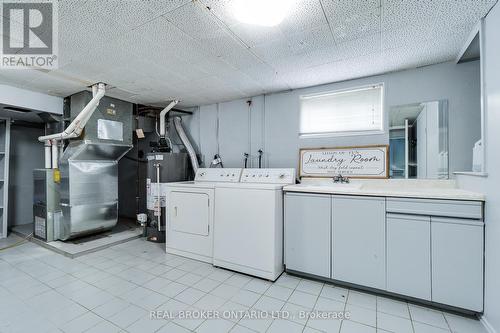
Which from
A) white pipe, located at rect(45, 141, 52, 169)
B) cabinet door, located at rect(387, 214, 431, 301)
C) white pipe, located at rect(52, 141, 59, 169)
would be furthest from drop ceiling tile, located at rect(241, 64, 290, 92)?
white pipe, located at rect(45, 141, 52, 169)

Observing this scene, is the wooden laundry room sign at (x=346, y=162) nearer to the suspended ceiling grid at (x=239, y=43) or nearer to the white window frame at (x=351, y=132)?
the white window frame at (x=351, y=132)

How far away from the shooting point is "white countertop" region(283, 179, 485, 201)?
71.7 inches

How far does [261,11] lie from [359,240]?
211cm

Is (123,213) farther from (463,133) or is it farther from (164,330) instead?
(463,133)

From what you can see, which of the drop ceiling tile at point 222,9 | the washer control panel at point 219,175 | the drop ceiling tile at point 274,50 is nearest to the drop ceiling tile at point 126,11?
the drop ceiling tile at point 222,9

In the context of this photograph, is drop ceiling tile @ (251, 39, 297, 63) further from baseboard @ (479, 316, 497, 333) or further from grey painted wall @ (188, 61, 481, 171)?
baseboard @ (479, 316, 497, 333)

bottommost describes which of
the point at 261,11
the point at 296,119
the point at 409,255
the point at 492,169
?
the point at 409,255

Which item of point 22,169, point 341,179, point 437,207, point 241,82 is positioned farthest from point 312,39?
point 22,169

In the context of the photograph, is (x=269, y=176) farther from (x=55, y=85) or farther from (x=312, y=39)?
(x=55, y=85)

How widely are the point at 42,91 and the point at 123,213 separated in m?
2.96

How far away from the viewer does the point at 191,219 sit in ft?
9.64

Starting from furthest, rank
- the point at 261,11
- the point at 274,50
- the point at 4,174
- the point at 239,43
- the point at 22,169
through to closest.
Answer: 1. the point at 22,169
2. the point at 4,174
3. the point at 274,50
4. the point at 239,43
5. the point at 261,11

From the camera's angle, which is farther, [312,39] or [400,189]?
[400,189]

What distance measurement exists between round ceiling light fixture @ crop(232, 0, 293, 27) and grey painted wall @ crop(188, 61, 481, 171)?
164cm
